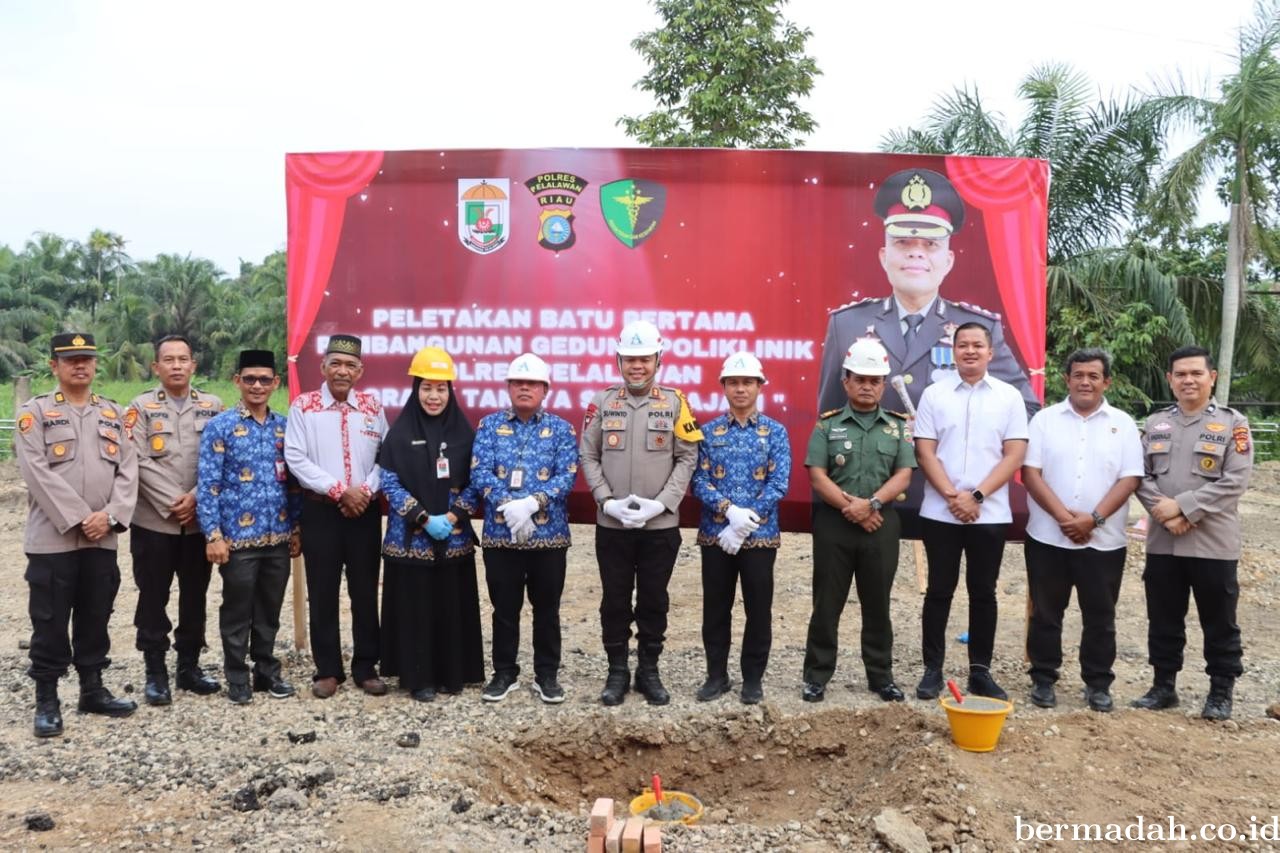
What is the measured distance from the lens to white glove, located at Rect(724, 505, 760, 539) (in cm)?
451

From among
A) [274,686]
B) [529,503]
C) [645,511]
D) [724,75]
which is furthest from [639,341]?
[724,75]

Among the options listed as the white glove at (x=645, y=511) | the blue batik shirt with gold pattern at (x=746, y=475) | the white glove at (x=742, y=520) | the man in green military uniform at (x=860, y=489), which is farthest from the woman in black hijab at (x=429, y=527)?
the man in green military uniform at (x=860, y=489)

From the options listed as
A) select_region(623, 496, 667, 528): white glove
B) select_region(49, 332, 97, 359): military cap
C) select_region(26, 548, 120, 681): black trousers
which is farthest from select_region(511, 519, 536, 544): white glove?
select_region(49, 332, 97, 359): military cap

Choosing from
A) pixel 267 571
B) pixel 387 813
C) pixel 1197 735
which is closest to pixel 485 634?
pixel 267 571

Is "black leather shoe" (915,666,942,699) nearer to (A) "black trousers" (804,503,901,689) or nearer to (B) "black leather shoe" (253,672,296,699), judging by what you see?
(A) "black trousers" (804,503,901,689)

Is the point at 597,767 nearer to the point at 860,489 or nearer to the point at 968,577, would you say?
the point at 860,489

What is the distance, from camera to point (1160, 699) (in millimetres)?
4660

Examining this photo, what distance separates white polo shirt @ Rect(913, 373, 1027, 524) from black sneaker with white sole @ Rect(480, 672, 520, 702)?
2.23 metres

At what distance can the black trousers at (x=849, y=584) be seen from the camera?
4.63 meters

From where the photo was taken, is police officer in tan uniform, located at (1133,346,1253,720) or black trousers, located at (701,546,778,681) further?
black trousers, located at (701,546,778,681)

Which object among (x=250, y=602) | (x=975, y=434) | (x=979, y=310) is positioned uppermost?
(x=979, y=310)

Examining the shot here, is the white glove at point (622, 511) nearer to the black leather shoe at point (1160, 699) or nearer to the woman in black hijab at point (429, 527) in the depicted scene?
the woman in black hijab at point (429, 527)

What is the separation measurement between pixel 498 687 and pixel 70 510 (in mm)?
2108

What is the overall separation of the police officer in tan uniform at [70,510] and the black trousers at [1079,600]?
430 centimetres
